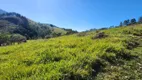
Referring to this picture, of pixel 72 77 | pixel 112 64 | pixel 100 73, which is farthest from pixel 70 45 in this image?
pixel 72 77

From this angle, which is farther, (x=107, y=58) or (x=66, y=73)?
(x=107, y=58)

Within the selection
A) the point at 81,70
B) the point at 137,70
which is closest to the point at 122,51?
the point at 137,70

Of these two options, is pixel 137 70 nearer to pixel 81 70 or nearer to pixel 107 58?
pixel 107 58

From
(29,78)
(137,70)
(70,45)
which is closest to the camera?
(29,78)

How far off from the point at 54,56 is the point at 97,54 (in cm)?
362

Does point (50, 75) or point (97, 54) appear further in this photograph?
point (97, 54)

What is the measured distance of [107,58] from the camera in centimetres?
1586

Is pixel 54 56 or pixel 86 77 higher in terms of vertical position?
pixel 54 56

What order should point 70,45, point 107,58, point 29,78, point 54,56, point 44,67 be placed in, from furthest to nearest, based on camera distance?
point 70,45
point 107,58
point 54,56
point 44,67
point 29,78

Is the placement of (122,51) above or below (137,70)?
above

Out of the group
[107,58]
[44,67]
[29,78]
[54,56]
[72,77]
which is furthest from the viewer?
[107,58]

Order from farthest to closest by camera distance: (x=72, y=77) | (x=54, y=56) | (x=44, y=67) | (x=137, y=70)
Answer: (x=54, y=56) → (x=137, y=70) → (x=44, y=67) → (x=72, y=77)

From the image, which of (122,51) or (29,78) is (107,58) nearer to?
(122,51)

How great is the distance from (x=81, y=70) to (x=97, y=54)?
4440 millimetres
